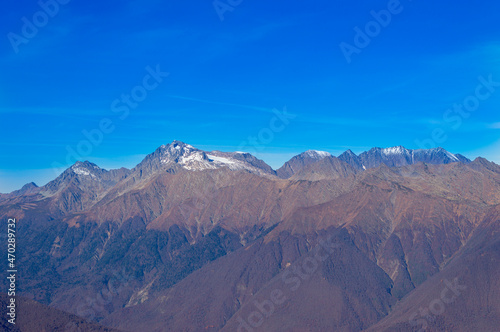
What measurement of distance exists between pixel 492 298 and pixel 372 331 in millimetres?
50805

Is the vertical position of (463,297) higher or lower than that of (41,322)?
lower

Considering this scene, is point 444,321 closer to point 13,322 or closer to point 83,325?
point 83,325

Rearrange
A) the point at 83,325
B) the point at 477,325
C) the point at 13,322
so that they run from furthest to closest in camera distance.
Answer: the point at 477,325
the point at 83,325
the point at 13,322

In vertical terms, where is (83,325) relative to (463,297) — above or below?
above

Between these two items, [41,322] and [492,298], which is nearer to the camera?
[41,322]

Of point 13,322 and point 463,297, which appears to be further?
point 463,297

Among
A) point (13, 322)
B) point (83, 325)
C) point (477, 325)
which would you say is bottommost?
point (477, 325)

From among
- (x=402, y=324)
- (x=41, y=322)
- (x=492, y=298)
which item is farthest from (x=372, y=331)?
(x=41, y=322)

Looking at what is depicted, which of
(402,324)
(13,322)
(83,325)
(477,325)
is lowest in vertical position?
(477,325)

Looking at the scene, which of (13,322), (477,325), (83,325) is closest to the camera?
(13,322)

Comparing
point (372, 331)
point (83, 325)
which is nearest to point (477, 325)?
point (372, 331)

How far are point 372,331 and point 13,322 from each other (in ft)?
443

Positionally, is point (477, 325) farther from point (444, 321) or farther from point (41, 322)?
point (41, 322)

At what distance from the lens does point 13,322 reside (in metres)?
140
